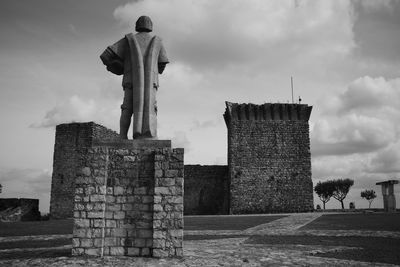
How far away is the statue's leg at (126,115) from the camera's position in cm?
772

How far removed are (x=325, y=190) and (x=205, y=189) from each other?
100 feet

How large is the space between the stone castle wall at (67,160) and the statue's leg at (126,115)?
20.5 metres

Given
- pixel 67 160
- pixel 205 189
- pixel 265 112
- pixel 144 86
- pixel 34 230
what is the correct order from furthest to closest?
1. pixel 205 189
2. pixel 265 112
3. pixel 67 160
4. pixel 34 230
5. pixel 144 86

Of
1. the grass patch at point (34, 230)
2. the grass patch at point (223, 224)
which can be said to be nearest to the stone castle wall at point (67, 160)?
the grass patch at point (34, 230)

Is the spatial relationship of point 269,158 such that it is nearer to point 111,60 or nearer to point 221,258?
point 111,60

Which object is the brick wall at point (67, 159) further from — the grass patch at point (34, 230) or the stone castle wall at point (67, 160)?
the grass patch at point (34, 230)

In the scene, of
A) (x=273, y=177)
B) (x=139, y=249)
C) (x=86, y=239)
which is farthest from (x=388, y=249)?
(x=273, y=177)

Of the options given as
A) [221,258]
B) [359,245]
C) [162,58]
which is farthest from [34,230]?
[359,245]

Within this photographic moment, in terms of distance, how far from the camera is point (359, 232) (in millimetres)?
11234

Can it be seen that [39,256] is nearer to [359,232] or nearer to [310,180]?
[359,232]

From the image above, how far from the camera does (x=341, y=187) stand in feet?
182

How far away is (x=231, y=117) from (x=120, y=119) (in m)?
23.2

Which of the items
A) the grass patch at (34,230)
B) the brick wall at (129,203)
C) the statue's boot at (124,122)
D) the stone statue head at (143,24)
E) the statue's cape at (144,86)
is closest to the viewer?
the brick wall at (129,203)

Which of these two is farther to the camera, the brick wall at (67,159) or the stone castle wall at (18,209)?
the brick wall at (67,159)
